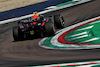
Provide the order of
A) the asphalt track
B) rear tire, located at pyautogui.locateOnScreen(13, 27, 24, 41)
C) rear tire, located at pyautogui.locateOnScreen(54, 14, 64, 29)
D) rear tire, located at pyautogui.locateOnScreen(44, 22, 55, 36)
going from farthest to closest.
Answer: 1. rear tire, located at pyautogui.locateOnScreen(54, 14, 64, 29)
2. rear tire, located at pyautogui.locateOnScreen(13, 27, 24, 41)
3. rear tire, located at pyautogui.locateOnScreen(44, 22, 55, 36)
4. the asphalt track

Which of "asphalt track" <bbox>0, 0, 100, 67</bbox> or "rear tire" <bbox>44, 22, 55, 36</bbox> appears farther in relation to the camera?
"rear tire" <bbox>44, 22, 55, 36</bbox>

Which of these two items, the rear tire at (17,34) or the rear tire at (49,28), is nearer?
the rear tire at (49,28)

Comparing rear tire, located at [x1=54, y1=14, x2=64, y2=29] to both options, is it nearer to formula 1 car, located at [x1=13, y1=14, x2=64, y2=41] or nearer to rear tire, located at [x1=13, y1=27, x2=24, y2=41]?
formula 1 car, located at [x1=13, y1=14, x2=64, y2=41]

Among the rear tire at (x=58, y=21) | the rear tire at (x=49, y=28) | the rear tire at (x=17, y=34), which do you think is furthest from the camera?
the rear tire at (x=58, y=21)

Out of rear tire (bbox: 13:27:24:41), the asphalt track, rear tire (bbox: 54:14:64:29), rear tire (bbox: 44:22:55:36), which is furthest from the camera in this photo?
rear tire (bbox: 54:14:64:29)

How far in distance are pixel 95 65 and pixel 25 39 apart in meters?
5.84

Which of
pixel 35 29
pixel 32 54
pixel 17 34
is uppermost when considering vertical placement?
pixel 35 29

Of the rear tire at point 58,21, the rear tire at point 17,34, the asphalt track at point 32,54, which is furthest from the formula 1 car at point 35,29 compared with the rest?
the rear tire at point 58,21

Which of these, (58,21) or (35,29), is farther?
(58,21)

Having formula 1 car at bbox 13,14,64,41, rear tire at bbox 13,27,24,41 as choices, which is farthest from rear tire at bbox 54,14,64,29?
rear tire at bbox 13,27,24,41

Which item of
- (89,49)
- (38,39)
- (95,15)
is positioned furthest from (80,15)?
(89,49)

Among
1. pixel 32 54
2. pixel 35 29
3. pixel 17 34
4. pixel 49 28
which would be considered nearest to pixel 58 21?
pixel 49 28

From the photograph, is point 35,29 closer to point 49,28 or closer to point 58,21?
A: point 49,28

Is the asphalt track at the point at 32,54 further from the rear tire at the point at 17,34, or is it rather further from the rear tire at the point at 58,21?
the rear tire at the point at 58,21
